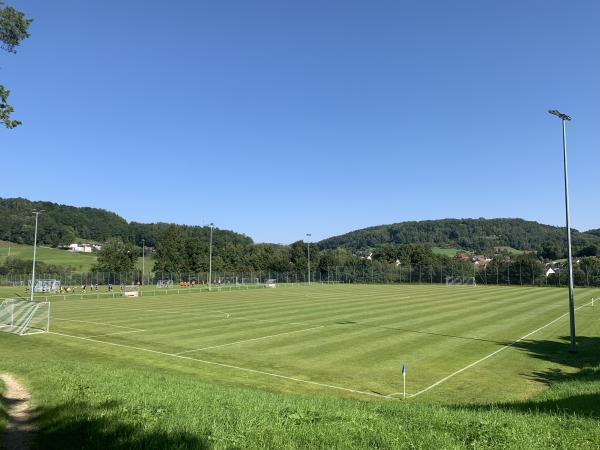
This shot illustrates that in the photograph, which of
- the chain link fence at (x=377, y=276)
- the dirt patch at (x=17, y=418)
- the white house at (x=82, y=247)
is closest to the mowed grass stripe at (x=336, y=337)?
the dirt patch at (x=17, y=418)

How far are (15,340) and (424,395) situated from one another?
25.0 meters

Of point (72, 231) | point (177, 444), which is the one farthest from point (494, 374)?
point (72, 231)

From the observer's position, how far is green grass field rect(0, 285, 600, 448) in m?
7.31

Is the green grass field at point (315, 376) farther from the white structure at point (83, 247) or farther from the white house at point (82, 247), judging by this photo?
the white structure at point (83, 247)

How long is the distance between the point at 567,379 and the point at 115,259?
390 ft

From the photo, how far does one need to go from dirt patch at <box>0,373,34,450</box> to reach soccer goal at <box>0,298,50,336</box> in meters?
19.9

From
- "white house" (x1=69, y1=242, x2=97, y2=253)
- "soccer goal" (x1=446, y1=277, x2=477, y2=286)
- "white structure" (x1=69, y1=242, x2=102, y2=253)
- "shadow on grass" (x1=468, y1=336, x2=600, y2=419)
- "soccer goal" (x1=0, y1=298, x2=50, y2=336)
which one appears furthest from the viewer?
"white structure" (x1=69, y1=242, x2=102, y2=253)

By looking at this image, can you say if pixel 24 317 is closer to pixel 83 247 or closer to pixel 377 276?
pixel 377 276

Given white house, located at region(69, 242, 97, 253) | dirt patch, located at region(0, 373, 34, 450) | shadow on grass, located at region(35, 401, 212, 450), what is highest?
white house, located at region(69, 242, 97, 253)

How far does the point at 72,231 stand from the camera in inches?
7638

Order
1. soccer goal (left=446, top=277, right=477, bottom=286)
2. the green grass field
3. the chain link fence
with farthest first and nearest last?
soccer goal (left=446, top=277, right=477, bottom=286) < the chain link fence < the green grass field

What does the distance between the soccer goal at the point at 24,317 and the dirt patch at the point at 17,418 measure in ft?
65.4

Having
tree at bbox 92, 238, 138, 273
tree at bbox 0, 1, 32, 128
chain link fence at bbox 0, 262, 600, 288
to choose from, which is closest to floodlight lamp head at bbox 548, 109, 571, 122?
tree at bbox 0, 1, 32, 128

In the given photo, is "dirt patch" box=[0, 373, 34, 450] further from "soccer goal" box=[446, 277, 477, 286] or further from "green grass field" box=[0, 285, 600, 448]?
"soccer goal" box=[446, 277, 477, 286]
